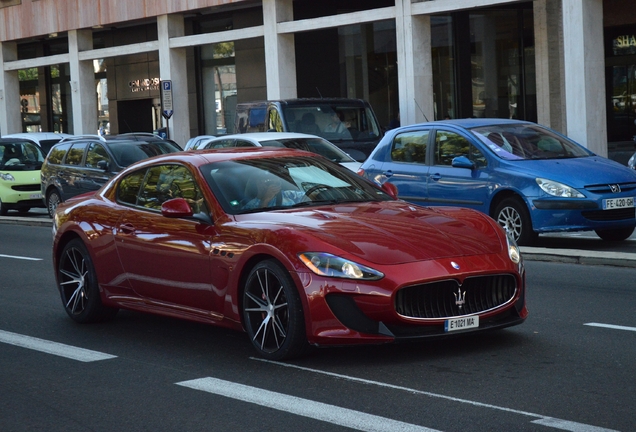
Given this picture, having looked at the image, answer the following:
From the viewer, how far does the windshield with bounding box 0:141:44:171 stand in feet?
84.7

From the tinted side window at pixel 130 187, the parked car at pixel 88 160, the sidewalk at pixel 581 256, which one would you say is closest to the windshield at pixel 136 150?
the parked car at pixel 88 160

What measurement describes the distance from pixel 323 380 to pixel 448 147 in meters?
8.42

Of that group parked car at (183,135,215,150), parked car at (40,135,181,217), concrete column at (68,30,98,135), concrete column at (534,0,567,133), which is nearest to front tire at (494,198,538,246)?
parked car at (183,135,215,150)

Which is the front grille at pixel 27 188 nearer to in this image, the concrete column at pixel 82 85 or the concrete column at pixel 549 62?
the concrete column at pixel 549 62

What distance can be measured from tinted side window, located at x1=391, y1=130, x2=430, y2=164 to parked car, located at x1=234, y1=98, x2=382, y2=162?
19.4ft

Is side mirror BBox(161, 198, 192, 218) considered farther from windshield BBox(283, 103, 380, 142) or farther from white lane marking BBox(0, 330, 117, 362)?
windshield BBox(283, 103, 380, 142)

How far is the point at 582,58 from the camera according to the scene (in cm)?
2353

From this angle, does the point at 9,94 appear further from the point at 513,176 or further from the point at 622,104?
the point at 513,176

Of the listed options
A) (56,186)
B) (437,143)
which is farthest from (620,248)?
(56,186)

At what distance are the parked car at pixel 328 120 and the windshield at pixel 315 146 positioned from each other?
6.58 ft

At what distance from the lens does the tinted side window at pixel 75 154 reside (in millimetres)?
22188

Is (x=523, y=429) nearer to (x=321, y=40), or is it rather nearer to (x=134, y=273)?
(x=134, y=273)

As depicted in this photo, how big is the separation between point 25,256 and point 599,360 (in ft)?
34.7

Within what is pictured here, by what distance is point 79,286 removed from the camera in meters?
9.17
